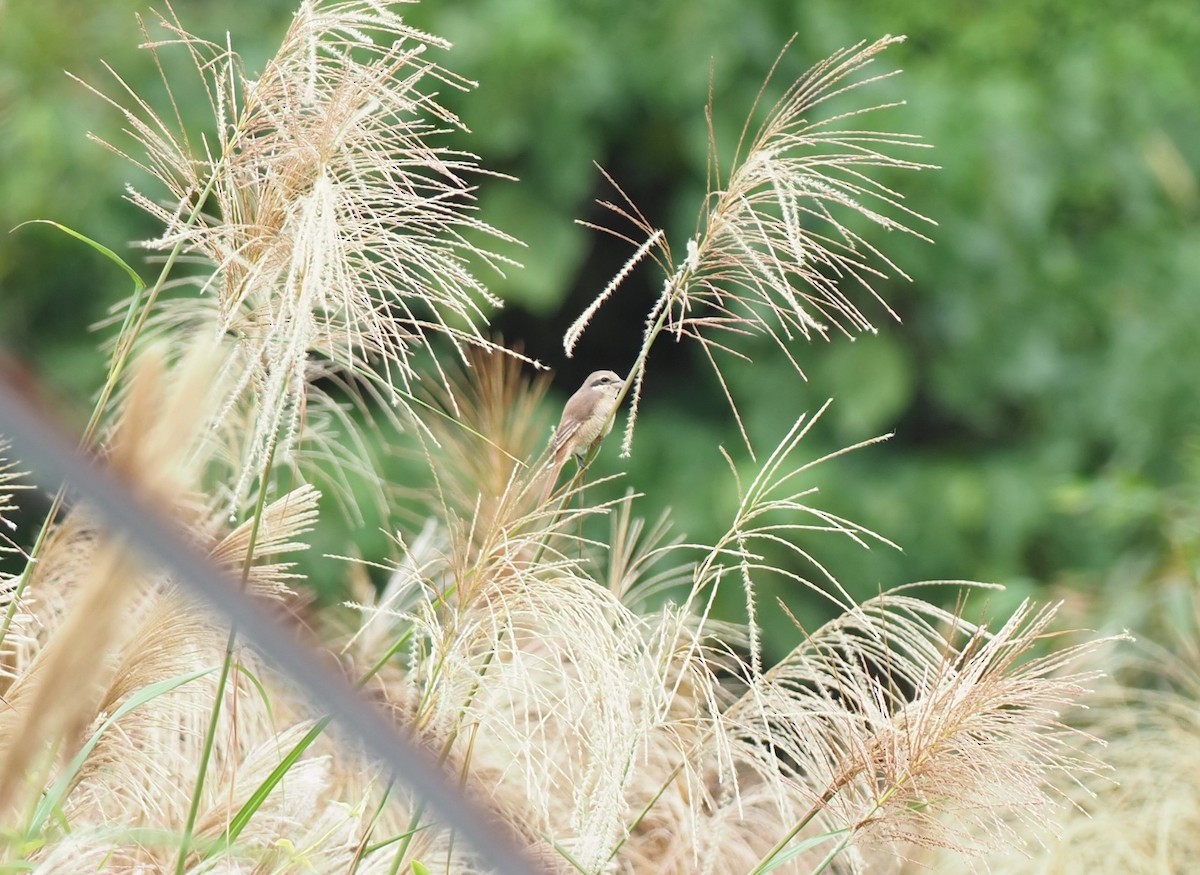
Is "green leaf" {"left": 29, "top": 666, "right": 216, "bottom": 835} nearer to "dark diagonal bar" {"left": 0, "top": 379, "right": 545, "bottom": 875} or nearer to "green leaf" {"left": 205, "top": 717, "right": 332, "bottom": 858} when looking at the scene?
"green leaf" {"left": 205, "top": 717, "right": 332, "bottom": 858}

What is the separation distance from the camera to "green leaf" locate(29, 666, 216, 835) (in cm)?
122

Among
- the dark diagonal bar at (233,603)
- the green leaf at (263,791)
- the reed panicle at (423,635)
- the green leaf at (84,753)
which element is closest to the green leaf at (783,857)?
the reed panicle at (423,635)

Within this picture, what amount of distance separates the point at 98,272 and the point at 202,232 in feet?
10.5

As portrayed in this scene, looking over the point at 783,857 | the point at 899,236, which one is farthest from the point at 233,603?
the point at 899,236

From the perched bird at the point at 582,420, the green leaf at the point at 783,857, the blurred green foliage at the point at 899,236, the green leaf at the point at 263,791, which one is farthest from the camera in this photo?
the blurred green foliage at the point at 899,236

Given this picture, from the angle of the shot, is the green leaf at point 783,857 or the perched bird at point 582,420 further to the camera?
the perched bird at point 582,420

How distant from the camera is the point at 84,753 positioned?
1.27m

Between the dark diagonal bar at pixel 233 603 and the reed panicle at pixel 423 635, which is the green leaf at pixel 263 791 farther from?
the dark diagonal bar at pixel 233 603

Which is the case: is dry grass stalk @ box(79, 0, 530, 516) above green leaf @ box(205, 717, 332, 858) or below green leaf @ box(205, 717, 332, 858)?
above

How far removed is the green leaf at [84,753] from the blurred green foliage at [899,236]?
2.75 meters

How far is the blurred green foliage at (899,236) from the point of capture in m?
4.13

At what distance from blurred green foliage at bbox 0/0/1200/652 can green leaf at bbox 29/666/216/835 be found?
2.75 meters

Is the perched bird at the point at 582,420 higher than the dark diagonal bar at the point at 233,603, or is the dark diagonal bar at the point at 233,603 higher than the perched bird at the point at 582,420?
the dark diagonal bar at the point at 233,603

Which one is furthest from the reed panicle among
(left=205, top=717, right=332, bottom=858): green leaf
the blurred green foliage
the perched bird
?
the blurred green foliage
